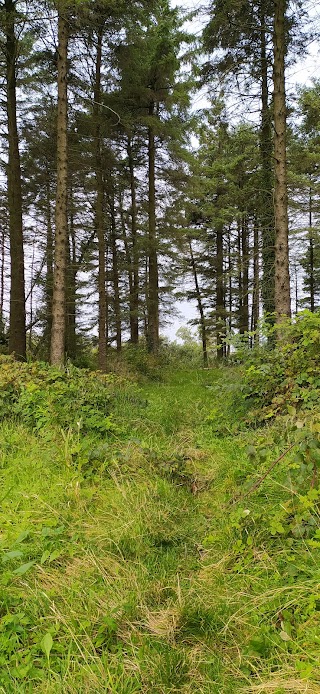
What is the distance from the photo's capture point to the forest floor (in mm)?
1463

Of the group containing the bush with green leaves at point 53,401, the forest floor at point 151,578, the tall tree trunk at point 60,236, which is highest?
the tall tree trunk at point 60,236

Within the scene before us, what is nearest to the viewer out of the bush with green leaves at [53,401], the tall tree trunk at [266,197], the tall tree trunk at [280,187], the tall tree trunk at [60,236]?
the bush with green leaves at [53,401]

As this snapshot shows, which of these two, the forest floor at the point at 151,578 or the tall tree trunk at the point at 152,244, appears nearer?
the forest floor at the point at 151,578

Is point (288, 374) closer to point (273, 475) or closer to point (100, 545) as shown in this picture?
point (273, 475)

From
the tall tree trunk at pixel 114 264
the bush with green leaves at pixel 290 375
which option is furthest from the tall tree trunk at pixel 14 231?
the bush with green leaves at pixel 290 375

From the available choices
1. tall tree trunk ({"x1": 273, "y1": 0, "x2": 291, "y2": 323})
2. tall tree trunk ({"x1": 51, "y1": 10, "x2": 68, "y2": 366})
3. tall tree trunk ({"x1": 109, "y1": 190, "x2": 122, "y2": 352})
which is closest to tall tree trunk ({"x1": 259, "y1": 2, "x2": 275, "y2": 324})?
tall tree trunk ({"x1": 273, "y1": 0, "x2": 291, "y2": 323})

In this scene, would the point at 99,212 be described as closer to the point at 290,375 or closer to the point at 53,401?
the point at 53,401

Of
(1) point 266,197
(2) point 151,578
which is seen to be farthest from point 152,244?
(2) point 151,578

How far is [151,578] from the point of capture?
Answer: 80.5 inches

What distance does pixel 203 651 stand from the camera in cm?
159

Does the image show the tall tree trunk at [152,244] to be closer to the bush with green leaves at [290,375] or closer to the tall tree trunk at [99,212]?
the tall tree trunk at [99,212]

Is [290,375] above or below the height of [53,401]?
above

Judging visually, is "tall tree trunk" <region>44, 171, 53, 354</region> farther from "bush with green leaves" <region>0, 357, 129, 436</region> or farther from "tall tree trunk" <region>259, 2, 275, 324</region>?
"bush with green leaves" <region>0, 357, 129, 436</region>

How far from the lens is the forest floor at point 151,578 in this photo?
1463mm
